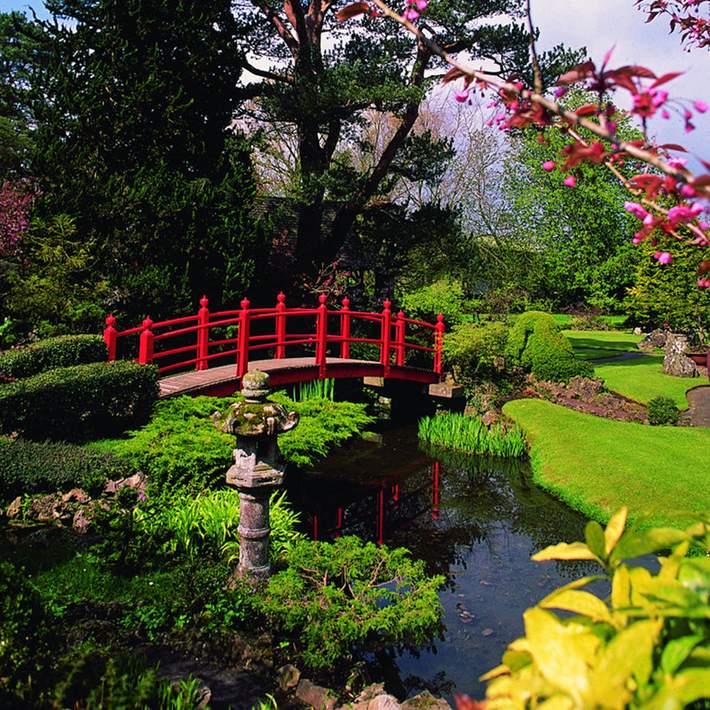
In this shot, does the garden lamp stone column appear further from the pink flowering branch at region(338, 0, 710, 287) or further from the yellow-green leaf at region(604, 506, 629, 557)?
the yellow-green leaf at region(604, 506, 629, 557)

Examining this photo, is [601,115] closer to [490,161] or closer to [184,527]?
[184,527]

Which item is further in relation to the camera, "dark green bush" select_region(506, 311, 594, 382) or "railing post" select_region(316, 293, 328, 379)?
"dark green bush" select_region(506, 311, 594, 382)

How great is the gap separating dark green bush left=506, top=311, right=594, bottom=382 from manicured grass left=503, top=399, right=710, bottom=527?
266 centimetres

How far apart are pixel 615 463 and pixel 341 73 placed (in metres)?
9.99

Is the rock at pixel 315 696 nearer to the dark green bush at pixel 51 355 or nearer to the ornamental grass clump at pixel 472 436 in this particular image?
the dark green bush at pixel 51 355

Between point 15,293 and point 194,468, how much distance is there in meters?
6.03

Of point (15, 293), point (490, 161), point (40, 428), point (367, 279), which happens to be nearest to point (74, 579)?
point (40, 428)

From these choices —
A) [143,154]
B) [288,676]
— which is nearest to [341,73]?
[143,154]

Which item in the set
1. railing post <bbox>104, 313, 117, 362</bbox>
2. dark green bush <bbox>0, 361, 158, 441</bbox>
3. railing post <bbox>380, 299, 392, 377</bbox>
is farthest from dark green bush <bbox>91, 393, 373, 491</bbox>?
railing post <bbox>380, 299, 392, 377</bbox>

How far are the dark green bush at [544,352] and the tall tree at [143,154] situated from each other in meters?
7.29

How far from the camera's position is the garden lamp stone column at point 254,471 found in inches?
270

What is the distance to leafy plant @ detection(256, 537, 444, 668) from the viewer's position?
18.7 feet

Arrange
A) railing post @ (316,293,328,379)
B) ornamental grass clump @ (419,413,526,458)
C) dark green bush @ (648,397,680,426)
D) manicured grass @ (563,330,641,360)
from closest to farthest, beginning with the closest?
ornamental grass clump @ (419,413,526,458) → railing post @ (316,293,328,379) → dark green bush @ (648,397,680,426) → manicured grass @ (563,330,641,360)

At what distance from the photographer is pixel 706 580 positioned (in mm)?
1773
